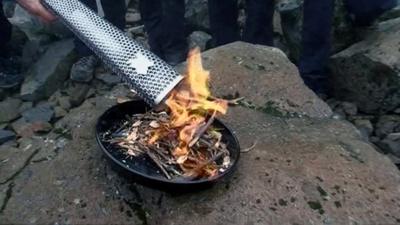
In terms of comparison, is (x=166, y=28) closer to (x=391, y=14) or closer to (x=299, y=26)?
(x=299, y=26)

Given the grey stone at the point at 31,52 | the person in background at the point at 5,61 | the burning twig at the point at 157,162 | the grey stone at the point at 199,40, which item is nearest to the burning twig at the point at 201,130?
the burning twig at the point at 157,162

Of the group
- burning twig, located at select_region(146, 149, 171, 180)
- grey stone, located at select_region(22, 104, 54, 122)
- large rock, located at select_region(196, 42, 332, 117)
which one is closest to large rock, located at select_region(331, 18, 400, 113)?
large rock, located at select_region(196, 42, 332, 117)

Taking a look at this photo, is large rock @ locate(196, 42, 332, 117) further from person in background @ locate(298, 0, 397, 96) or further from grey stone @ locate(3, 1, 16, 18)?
grey stone @ locate(3, 1, 16, 18)

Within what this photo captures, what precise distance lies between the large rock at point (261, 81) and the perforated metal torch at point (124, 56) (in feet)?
3.46

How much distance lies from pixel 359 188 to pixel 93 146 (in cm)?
179

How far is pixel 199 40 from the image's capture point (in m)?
6.32

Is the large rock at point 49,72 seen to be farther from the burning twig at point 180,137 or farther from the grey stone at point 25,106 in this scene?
the burning twig at point 180,137

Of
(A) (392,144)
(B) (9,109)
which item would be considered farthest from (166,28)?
(A) (392,144)

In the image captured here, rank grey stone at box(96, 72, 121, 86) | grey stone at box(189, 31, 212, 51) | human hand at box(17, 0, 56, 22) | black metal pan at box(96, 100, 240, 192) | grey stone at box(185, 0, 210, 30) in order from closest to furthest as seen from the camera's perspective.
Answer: black metal pan at box(96, 100, 240, 192) < human hand at box(17, 0, 56, 22) < grey stone at box(96, 72, 121, 86) < grey stone at box(189, 31, 212, 51) < grey stone at box(185, 0, 210, 30)

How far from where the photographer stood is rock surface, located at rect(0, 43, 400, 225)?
2789mm

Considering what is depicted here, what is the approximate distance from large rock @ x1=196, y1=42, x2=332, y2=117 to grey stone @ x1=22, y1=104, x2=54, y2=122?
1.88m

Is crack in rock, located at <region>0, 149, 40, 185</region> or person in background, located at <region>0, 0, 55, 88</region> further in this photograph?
person in background, located at <region>0, 0, 55, 88</region>

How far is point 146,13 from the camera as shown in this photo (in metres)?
5.82

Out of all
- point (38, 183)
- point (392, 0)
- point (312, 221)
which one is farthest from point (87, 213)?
point (392, 0)
